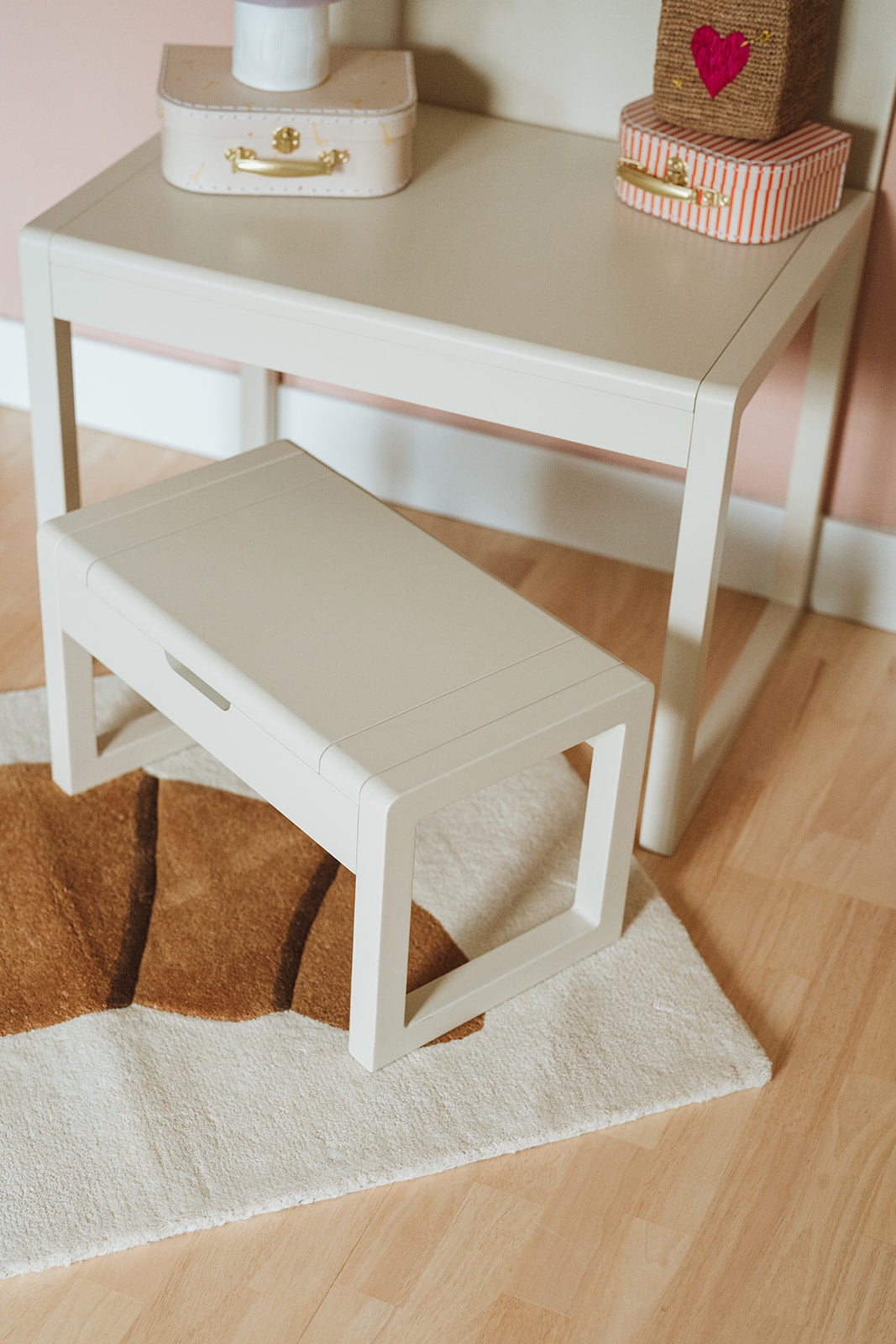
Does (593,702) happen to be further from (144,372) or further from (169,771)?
(144,372)

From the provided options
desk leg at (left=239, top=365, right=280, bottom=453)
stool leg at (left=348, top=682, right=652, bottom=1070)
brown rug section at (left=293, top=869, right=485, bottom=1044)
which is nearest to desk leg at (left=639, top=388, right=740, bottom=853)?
stool leg at (left=348, top=682, right=652, bottom=1070)

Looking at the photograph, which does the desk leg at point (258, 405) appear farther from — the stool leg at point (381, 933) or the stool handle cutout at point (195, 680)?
the stool leg at point (381, 933)

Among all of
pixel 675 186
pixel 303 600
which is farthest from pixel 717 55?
pixel 303 600

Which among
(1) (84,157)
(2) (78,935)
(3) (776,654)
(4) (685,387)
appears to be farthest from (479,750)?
(1) (84,157)

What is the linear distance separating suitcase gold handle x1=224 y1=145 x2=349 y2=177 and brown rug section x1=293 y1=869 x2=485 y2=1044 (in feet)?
2.34

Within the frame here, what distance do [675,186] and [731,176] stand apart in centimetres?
6

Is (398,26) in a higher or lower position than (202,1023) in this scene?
higher

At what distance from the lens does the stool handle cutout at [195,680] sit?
3.93 feet

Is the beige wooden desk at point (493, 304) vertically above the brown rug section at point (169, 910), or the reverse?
the beige wooden desk at point (493, 304)

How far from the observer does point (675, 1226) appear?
112cm

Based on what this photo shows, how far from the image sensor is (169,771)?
153 centimetres

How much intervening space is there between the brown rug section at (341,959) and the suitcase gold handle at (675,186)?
29.0 inches

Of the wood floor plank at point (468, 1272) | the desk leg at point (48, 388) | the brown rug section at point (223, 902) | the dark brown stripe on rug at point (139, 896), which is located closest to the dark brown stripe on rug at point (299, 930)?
the brown rug section at point (223, 902)

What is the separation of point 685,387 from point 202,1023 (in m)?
0.69
